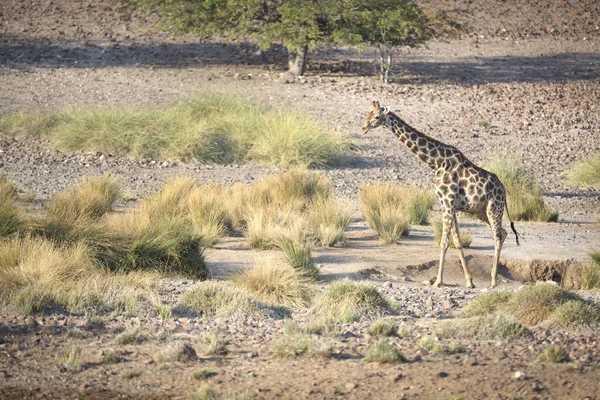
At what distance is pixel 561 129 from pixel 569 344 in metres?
15.3

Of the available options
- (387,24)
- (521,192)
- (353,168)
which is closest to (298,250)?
(521,192)

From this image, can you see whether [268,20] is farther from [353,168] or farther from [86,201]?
[86,201]

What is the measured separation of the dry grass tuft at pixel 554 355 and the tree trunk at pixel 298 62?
1794cm

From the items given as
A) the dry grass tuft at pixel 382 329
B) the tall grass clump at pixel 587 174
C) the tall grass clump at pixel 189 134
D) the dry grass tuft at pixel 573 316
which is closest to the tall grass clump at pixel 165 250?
the dry grass tuft at pixel 382 329

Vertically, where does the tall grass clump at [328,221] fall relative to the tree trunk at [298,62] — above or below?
below

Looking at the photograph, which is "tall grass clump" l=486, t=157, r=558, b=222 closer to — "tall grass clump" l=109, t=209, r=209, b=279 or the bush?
the bush

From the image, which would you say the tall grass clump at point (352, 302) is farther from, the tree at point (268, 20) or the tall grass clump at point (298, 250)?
the tree at point (268, 20)

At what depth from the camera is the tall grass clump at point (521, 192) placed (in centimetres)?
1633

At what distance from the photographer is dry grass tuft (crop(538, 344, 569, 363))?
827 cm

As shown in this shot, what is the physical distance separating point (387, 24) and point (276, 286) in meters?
14.5

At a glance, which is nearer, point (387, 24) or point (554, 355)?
point (554, 355)

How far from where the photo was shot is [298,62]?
2595 cm

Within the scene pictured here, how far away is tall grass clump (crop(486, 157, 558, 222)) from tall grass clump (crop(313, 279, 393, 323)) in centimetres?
654

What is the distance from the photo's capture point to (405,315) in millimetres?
10266
